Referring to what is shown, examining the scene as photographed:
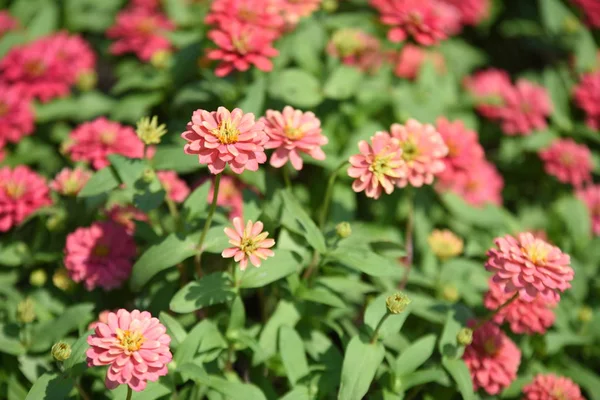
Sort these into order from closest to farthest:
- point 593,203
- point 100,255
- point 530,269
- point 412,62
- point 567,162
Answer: point 530,269, point 100,255, point 567,162, point 593,203, point 412,62

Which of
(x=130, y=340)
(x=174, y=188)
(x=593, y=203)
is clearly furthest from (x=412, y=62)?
(x=130, y=340)

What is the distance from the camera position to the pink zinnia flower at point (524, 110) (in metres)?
2.90

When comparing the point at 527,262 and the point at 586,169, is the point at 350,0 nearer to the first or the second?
the point at 586,169

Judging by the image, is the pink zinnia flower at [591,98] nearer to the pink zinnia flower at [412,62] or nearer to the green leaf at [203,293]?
the pink zinnia flower at [412,62]

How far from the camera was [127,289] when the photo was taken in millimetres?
2145

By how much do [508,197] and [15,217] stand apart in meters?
2.28

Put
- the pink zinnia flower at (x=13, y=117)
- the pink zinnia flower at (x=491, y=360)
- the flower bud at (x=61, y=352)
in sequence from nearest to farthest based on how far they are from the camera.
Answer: the flower bud at (x=61, y=352) < the pink zinnia flower at (x=491, y=360) < the pink zinnia flower at (x=13, y=117)

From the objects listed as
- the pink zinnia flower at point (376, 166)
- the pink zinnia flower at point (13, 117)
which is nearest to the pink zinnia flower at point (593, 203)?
the pink zinnia flower at point (376, 166)

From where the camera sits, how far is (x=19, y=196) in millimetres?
2113

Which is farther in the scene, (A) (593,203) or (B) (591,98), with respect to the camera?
(B) (591,98)

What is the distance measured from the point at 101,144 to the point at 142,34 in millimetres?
882

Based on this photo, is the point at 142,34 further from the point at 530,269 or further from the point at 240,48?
the point at 530,269

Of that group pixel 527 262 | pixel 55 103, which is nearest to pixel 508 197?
pixel 527 262

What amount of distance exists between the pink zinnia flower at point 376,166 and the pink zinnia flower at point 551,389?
850 mm
